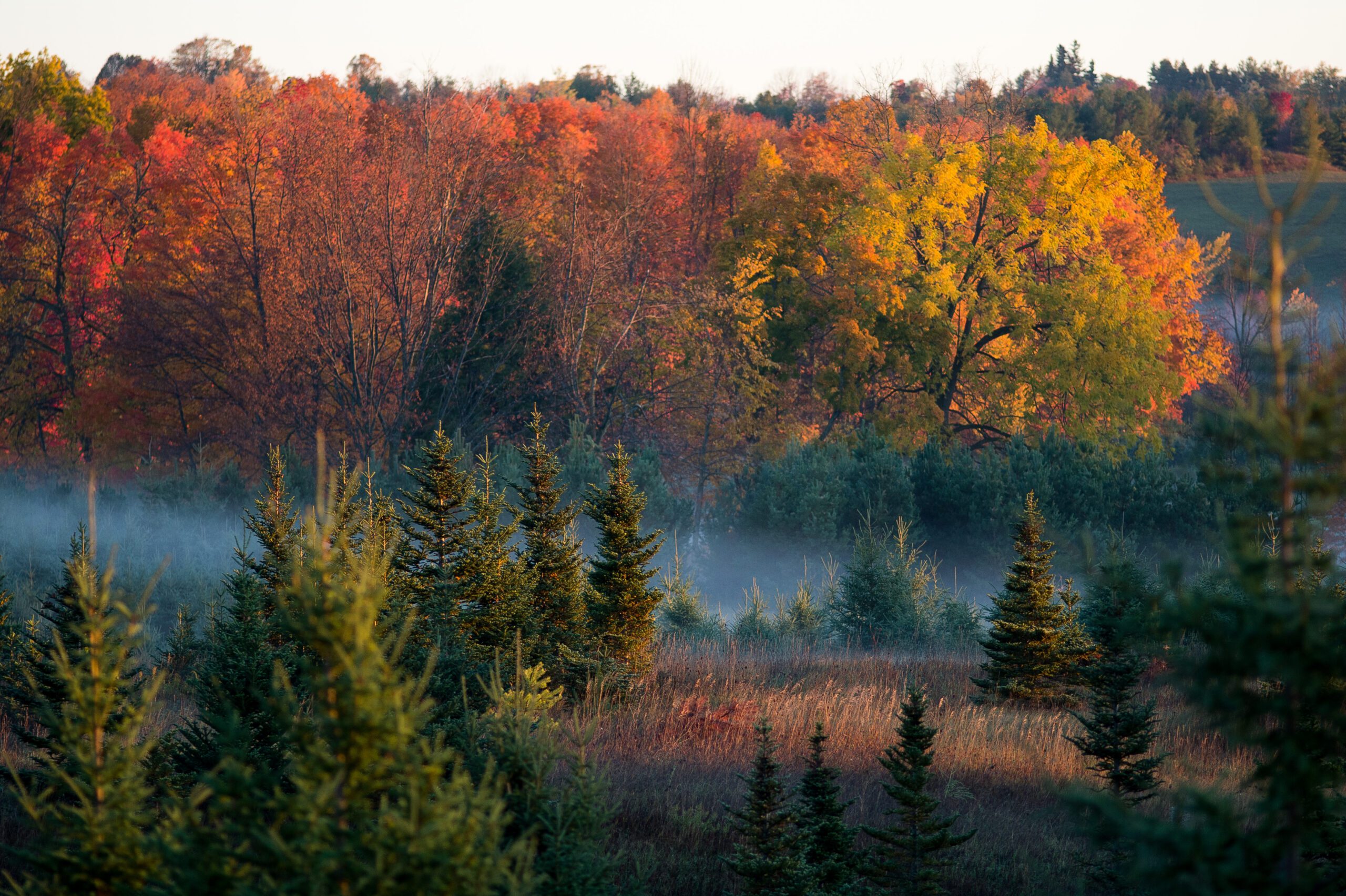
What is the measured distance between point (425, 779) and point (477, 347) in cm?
2583

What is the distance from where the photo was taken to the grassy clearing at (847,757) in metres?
7.56

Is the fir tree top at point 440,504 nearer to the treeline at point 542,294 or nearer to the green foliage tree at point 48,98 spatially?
the treeline at point 542,294

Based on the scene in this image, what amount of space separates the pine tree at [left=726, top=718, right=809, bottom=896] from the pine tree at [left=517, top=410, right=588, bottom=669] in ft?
13.5

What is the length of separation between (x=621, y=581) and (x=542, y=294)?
2015 cm

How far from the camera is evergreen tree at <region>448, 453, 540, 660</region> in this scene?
9.48m

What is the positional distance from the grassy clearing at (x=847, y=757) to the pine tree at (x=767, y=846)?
0.33m

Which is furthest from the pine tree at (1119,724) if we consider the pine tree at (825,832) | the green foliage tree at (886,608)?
the green foliage tree at (886,608)

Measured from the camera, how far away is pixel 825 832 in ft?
21.5

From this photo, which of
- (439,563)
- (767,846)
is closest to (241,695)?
(439,563)

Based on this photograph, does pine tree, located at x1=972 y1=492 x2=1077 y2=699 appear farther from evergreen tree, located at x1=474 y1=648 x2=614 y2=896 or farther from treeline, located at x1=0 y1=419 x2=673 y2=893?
evergreen tree, located at x1=474 y1=648 x2=614 y2=896

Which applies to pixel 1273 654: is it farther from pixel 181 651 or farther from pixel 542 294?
pixel 542 294

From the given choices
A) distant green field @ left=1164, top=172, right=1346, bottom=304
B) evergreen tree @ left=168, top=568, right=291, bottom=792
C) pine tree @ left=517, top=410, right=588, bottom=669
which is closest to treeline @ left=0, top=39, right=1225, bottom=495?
pine tree @ left=517, top=410, right=588, bottom=669

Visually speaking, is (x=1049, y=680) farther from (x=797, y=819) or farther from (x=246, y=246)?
(x=246, y=246)

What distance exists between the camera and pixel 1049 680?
11.3m
